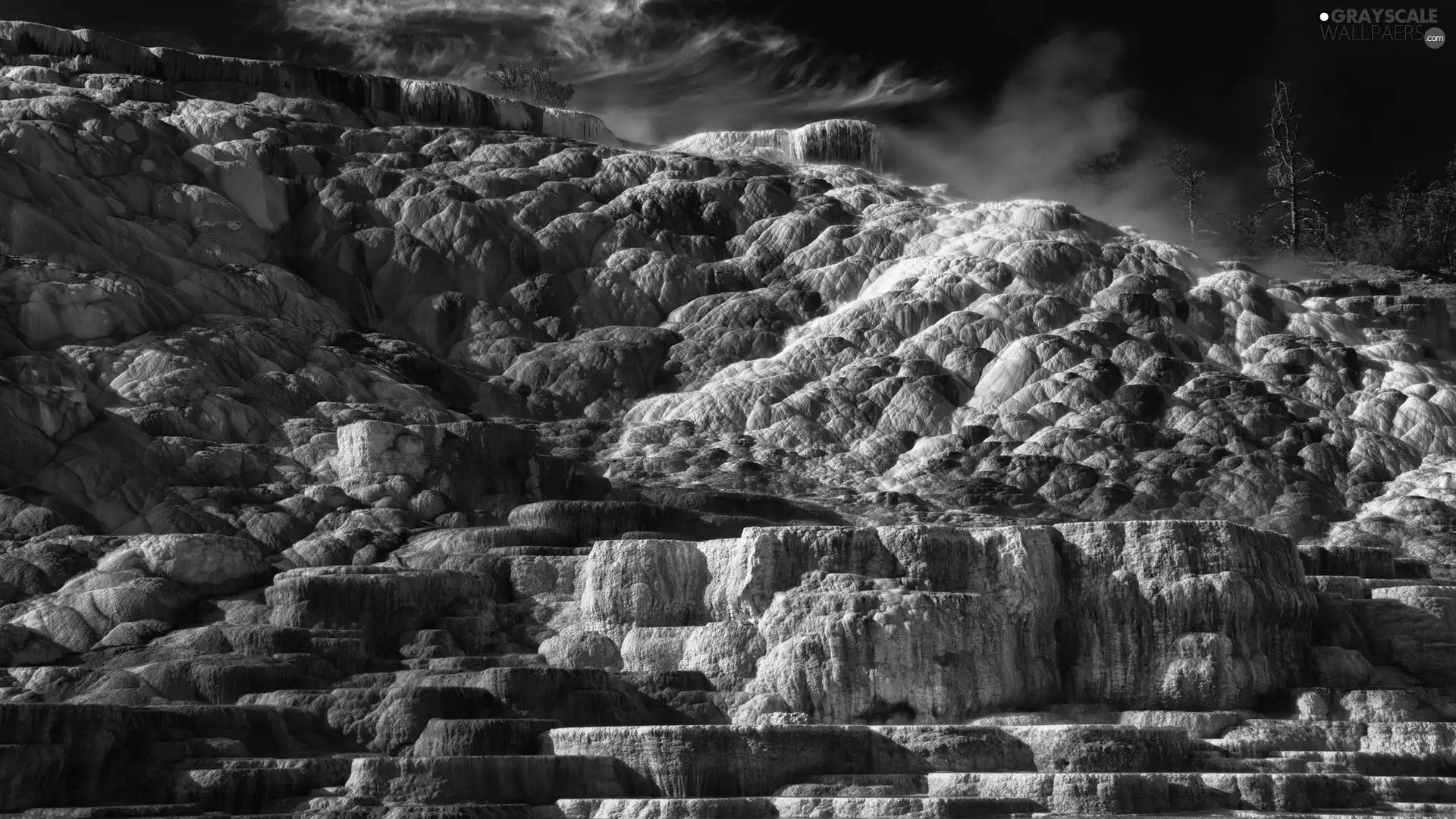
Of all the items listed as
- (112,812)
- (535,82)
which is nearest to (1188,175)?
(535,82)

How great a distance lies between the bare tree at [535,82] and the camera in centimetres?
8125

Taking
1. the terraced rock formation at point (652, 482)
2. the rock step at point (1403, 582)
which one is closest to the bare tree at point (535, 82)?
the terraced rock formation at point (652, 482)

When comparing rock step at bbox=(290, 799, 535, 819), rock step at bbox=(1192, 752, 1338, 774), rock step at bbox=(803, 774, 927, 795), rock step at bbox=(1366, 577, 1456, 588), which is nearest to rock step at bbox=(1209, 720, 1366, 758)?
rock step at bbox=(1192, 752, 1338, 774)

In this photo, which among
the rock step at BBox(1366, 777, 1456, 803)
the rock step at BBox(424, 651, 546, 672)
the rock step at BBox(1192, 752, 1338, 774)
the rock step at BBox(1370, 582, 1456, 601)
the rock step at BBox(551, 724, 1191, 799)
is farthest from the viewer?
the rock step at BBox(1370, 582, 1456, 601)

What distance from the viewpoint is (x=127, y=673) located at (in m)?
28.0

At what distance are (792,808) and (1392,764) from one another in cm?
905

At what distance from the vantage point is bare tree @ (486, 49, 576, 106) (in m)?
81.2

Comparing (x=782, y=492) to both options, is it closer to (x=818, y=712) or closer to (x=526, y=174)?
(x=818, y=712)

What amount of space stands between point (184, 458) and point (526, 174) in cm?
2233

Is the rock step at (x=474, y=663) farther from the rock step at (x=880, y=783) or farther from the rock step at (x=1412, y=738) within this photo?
the rock step at (x=1412, y=738)

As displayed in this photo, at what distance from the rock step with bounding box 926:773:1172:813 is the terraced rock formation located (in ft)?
0.21

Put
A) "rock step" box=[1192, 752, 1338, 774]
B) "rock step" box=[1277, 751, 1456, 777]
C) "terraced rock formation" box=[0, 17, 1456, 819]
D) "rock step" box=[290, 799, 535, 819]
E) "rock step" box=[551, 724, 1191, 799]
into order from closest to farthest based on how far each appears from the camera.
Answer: "rock step" box=[290, 799, 535, 819]
"rock step" box=[551, 724, 1191, 799]
"terraced rock formation" box=[0, 17, 1456, 819]
"rock step" box=[1192, 752, 1338, 774]
"rock step" box=[1277, 751, 1456, 777]

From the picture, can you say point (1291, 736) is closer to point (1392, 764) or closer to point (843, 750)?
point (1392, 764)

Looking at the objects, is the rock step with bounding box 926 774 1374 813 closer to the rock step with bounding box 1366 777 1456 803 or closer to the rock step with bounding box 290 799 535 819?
the rock step with bounding box 1366 777 1456 803
